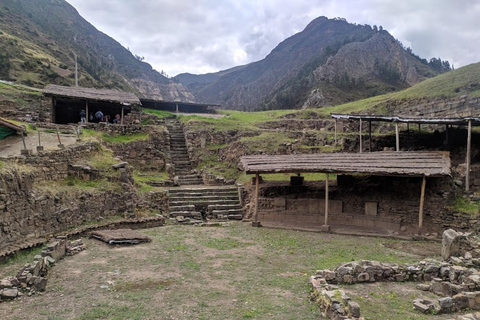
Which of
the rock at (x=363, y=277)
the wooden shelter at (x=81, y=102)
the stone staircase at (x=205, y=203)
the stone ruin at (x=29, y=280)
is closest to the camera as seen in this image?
the stone ruin at (x=29, y=280)

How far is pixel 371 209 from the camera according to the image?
1562 cm

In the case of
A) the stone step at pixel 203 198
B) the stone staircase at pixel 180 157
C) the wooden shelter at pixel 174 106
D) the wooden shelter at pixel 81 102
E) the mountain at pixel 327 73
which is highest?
the mountain at pixel 327 73

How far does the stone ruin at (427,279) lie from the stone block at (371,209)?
4962 mm

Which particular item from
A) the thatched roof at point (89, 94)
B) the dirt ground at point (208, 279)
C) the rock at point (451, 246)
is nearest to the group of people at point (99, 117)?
the thatched roof at point (89, 94)

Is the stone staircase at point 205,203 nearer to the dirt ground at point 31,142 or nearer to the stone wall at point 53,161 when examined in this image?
the stone wall at point 53,161

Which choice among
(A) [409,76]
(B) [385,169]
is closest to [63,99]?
(B) [385,169]

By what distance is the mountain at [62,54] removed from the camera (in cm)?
4875

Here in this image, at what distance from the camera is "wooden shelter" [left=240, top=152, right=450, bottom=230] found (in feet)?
44.5

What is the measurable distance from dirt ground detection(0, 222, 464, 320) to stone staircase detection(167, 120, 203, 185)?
8756 millimetres

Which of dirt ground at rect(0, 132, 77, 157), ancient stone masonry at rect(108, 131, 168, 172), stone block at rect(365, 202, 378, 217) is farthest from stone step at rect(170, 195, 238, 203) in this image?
stone block at rect(365, 202, 378, 217)

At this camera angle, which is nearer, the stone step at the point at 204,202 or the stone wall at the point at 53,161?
the stone wall at the point at 53,161

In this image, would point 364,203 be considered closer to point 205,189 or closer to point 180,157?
point 205,189

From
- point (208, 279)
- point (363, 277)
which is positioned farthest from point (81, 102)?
point (363, 277)

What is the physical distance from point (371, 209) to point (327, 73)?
57777mm
